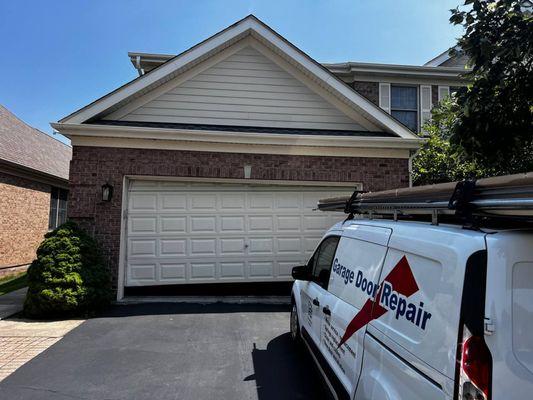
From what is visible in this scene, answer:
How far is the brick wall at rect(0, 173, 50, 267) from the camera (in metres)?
11.6

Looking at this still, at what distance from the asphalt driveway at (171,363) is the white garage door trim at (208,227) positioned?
1506 millimetres

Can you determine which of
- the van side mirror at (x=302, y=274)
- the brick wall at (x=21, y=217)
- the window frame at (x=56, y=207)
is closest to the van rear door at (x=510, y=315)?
the van side mirror at (x=302, y=274)

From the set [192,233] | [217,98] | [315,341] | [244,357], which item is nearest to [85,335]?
[244,357]

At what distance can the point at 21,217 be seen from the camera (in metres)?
12.4

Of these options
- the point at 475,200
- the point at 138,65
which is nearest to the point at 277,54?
the point at 138,65

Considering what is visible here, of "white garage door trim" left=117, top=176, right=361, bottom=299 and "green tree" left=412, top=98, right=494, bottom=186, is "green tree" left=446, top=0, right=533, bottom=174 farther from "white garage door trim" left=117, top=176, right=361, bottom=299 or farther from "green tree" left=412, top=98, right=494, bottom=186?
"green tree" left=412, top=98, right=494, bottom=186

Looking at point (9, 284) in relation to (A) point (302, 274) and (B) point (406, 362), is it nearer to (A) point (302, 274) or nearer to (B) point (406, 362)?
(A) point (302, 274)

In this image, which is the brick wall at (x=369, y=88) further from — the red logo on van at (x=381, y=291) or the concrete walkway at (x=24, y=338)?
the red logo on van at (x=381, y=291)

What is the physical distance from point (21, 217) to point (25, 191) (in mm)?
848

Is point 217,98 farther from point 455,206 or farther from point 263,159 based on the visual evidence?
point 455,206

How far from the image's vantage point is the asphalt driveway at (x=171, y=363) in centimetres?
406

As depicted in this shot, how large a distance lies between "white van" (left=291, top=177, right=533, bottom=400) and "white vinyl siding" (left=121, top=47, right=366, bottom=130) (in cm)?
616

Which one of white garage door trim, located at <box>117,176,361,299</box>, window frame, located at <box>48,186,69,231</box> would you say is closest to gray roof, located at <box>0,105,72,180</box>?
window frame, located at <box>48,186,69,231</box>

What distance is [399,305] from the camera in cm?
234
